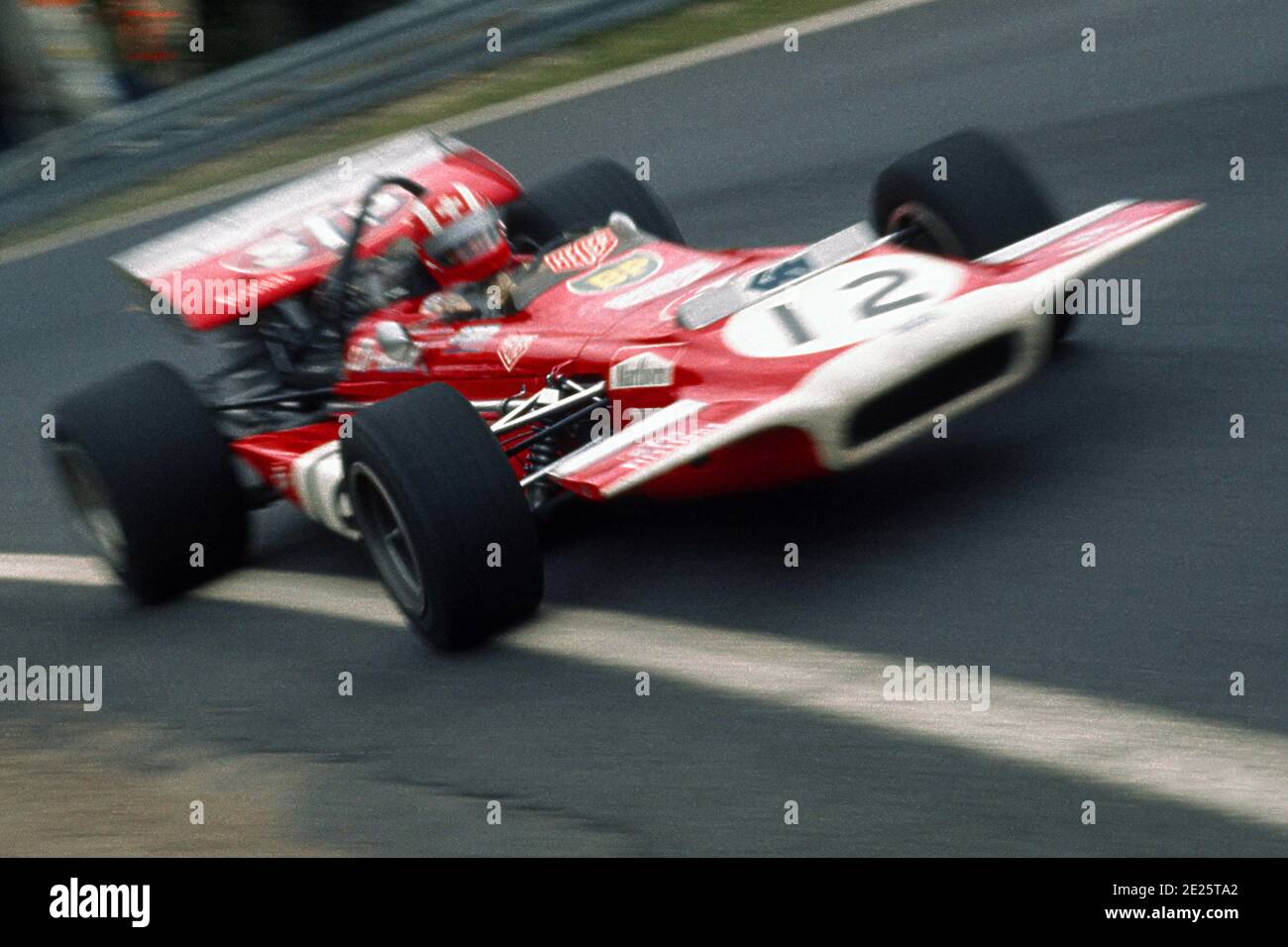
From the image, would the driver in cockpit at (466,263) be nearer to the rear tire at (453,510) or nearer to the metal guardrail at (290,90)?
the rear tire at (453,510)

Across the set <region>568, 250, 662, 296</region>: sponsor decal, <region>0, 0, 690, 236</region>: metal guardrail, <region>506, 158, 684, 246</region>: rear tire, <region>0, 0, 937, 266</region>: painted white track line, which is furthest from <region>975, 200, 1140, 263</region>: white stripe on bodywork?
<region>0, 0, 690, 236</region>: metal guardrail

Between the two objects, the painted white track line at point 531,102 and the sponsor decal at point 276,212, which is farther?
the painted white track line at point 531,102

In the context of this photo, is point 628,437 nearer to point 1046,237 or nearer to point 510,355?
point 510,355

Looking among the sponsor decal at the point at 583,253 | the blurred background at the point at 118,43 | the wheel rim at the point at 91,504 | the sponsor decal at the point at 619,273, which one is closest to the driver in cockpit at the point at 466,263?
the sponsor decal at the point at 583,253

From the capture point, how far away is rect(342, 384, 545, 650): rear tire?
15.7ft

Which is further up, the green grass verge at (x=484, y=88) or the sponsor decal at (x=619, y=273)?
the green grass verge at (x=484, y=88)

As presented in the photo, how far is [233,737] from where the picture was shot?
5008mm

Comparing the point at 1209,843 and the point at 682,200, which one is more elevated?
the point at 682,200

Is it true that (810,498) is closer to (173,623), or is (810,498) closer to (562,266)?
(562,266)

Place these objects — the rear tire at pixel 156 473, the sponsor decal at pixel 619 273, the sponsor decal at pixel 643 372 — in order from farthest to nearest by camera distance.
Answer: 1. the rear tire at pixel 156 473
2. the sponsor decal at pixel 619 273
3. the sponsor decal at pixel 643 372

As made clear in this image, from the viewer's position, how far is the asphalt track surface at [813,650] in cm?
398

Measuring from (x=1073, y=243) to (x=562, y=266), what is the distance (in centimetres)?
160

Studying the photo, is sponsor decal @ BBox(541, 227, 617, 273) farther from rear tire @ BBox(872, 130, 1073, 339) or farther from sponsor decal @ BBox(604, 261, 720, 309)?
rear tire @ BBox(872, 130, 1073, 339)
